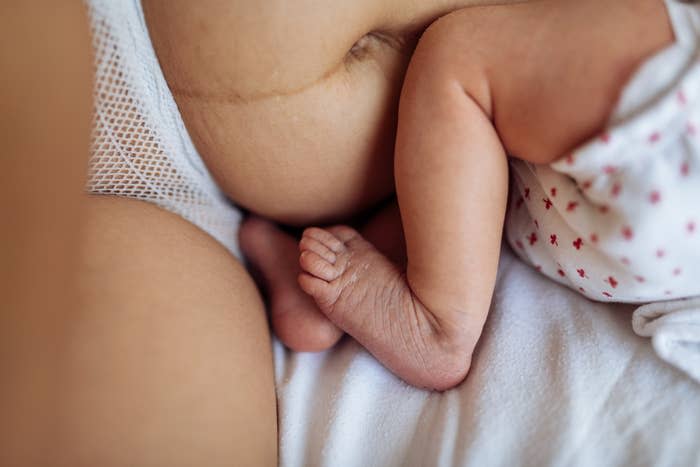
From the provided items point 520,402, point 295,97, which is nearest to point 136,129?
point 295,97

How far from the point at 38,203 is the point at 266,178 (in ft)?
0.80

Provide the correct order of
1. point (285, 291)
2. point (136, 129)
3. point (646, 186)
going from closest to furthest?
point (646, 186)
point (136, 129)
point (285, 291)

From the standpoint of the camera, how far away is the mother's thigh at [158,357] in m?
0.49

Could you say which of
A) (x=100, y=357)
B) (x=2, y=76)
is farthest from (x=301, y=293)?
(x=2, y=76)

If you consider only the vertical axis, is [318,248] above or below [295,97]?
below

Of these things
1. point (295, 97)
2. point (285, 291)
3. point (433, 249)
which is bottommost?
point (285, 291)

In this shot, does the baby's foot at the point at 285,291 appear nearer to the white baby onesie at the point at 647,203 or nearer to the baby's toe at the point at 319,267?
the baby's toe at the point at 319,267

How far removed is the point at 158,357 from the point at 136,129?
223 millimetres

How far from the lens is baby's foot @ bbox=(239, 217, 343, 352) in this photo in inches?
26.7

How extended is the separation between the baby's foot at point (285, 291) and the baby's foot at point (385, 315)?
0.03 meters

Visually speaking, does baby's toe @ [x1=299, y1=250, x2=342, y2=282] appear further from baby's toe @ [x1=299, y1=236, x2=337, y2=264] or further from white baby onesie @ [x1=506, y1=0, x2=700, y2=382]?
white baby onesie @ [x1=506, y1=0, x2=700, y2=382]

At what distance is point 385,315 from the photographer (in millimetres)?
625

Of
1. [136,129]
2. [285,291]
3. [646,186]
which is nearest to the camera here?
[646,186]

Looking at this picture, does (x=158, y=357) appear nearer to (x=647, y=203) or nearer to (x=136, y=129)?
(x=136, y=129)
